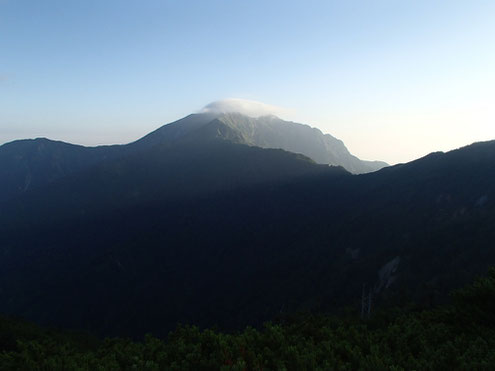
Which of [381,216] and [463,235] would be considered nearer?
[463,235]

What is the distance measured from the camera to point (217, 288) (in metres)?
Result: 176

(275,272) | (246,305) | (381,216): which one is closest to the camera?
(381,216)

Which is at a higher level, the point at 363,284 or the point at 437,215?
the point at 437,215

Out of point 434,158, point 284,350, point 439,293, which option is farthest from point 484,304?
point 434,158

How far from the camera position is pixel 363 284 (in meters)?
102

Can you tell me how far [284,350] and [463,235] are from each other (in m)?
97.6

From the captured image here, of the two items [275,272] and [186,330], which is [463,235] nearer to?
[275,272]

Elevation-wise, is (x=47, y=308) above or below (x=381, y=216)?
below

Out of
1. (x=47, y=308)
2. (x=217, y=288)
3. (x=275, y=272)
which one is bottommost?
(x=47, y=308)

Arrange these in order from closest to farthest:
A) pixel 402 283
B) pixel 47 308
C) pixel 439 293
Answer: pixel 439 293
pixel 402 283
pixel 47 308

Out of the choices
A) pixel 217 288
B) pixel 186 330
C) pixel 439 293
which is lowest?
pixel 217 288

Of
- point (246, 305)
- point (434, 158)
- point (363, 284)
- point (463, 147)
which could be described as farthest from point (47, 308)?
point (463, 147)

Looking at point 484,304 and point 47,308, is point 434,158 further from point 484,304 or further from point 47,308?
point 47,308

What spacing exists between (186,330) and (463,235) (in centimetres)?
9779
